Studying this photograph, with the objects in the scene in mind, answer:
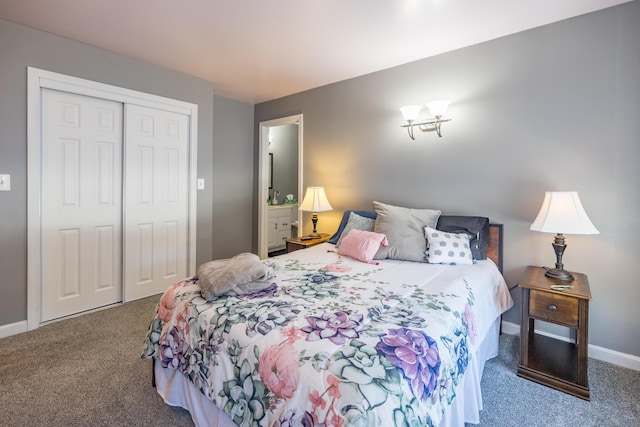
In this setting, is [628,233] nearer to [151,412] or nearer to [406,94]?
[406,94]

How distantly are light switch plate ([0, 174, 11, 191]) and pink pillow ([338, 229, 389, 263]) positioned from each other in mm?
2531

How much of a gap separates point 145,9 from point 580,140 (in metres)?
3.12

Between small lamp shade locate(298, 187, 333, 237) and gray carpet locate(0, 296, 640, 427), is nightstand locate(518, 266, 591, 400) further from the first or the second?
small lamp shade locate(298, 187, 333, 237)

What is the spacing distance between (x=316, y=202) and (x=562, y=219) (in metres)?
2.01

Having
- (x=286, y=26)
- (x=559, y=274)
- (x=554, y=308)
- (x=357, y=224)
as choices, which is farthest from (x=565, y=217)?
(x=286, y=26)

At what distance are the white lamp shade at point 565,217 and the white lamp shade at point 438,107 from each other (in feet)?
3.46

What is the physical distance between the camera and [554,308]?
1768 millimetres

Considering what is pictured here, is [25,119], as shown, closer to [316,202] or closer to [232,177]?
[232,177]

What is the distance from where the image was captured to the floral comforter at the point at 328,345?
896 millimetres

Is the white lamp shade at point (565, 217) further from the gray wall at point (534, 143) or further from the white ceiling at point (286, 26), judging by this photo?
the white ceiling at point (286, 26)

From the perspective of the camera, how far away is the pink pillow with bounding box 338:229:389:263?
2.22 m

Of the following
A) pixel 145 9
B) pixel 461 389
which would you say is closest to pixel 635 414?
pixel 461 389

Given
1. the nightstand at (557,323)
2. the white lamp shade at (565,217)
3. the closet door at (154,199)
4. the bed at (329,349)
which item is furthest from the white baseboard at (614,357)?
the closet door at (154,199)

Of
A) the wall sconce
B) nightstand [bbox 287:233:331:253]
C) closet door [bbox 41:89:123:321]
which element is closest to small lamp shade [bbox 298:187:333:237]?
nightstand [bbox 287:233:331:253]
